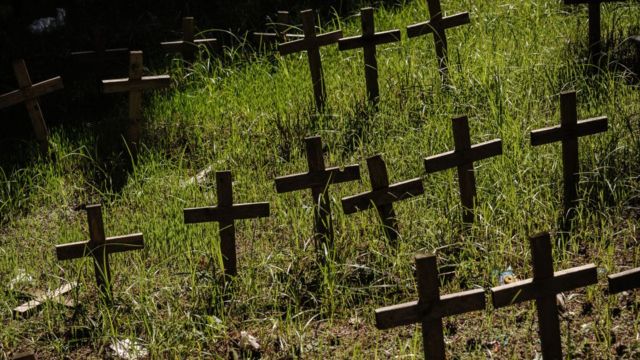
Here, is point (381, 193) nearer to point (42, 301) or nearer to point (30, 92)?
point (42, 301)

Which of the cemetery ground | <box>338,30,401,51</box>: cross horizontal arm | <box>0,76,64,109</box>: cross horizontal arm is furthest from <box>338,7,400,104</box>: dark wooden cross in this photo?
<box>0,76,64,109</box>: cross horizontal arm

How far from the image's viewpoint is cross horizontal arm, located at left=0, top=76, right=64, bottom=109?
698 cm

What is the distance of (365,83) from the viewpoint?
6930 millimetres

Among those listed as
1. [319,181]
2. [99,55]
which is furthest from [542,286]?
[99,55]

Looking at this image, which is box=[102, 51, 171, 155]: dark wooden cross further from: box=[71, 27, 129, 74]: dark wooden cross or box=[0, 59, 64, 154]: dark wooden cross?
box=[71, 27, 129, 74]: dark wooden cross

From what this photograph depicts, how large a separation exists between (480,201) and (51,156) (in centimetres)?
373

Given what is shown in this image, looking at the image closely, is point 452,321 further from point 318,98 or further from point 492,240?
point 318,98

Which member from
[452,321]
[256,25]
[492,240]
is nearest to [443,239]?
[492,240]

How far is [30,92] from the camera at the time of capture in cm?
705

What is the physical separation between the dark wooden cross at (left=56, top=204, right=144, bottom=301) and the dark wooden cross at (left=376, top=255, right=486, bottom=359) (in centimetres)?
186

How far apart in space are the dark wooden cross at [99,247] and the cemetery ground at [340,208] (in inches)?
6.2

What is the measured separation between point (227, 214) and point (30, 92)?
10.4 feet

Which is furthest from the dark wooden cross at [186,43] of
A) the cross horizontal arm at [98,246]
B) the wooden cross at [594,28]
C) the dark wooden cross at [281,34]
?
the cross horizontal arm at [98,246]

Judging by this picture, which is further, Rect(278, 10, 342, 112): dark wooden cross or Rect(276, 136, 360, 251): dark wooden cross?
Rect(278, 10, 342, 112): dark wooden cross
